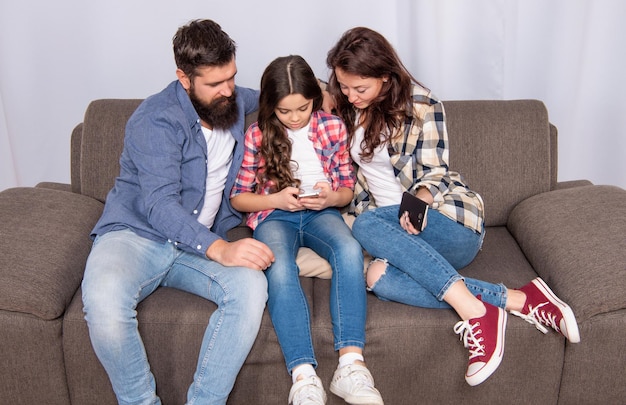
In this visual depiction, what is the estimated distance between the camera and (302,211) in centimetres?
221

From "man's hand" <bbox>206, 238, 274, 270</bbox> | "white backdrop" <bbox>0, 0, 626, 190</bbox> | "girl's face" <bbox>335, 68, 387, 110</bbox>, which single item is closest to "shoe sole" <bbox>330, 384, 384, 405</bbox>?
"man's hand" <bbox>206, 238, 274, 270</bbox>

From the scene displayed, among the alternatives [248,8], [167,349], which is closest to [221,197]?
[167,349]

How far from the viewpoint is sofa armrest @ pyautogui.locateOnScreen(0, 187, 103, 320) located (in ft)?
6.17

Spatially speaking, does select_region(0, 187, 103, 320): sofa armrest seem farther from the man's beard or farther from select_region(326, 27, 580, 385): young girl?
select_region(326, 27, 580, 385): young girl

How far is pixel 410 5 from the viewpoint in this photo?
9.08 feet

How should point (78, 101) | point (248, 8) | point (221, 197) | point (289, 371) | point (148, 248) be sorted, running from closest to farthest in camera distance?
Answer: 1. point (289, 371)
2. point (148, 248)
3. point (221, 197)
4. point (248, 8)
5. point (78, 101)

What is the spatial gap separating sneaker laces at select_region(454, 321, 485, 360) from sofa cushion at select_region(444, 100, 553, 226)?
0.65 m

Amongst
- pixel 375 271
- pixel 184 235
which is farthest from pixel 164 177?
pixel 375 271

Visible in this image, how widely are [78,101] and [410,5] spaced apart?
4.64 ft

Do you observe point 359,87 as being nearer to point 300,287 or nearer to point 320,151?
point 320,151

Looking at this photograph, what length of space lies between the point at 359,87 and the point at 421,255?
52 centimetres

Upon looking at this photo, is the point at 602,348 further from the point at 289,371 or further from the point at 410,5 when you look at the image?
the point at 410,5

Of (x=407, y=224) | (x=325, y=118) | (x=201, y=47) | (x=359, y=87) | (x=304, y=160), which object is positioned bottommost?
(x=407, y=224)

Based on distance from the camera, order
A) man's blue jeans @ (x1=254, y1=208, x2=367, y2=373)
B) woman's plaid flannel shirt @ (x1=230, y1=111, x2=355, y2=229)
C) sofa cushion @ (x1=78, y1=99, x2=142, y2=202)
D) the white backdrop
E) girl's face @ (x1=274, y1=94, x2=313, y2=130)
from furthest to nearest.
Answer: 1. the white backdrop
2. sofa cushion @ (x1=78, y1=99, x2=142, y2=202)
3. woman's plaid flannel shirt @ (x1=230, y1=111, x2=355, y2=229)
4. girl's face @ (x1=274, y1=94, x2=313, y2=130)
5. man's blue jeans @ (x1=254, y1=208, x2=367, y2=373)
